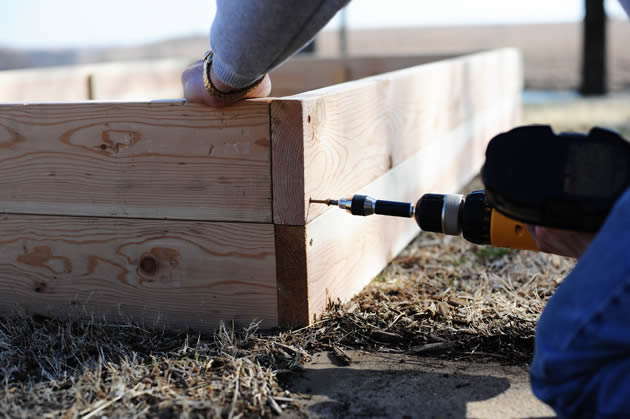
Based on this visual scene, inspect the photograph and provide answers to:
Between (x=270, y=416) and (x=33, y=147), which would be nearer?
(x=270, y=416)

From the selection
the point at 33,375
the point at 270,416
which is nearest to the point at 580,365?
→ the point at 270,416

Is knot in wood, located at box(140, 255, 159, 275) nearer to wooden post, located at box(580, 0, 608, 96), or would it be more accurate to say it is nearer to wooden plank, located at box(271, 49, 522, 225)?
wooden plank, located at box(271, 49, 522, 225)

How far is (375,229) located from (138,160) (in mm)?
891

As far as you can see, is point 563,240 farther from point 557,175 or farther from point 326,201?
point 326,201

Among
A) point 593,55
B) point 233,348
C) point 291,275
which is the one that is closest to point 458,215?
point 291,275

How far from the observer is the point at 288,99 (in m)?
1.78

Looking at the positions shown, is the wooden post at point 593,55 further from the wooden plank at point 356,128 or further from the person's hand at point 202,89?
the person's hand at point 202,89

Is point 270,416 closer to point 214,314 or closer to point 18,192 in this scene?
point 214,314

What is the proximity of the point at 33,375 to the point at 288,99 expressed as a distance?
93 centimetres

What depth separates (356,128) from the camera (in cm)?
218

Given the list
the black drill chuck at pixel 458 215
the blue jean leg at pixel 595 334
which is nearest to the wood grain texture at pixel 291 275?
the black drill chuck at pixel 458 215

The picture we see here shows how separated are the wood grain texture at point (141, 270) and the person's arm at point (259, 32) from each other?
0.46m

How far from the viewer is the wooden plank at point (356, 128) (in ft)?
5.88

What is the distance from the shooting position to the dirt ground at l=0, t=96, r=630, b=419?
59.7 inches
